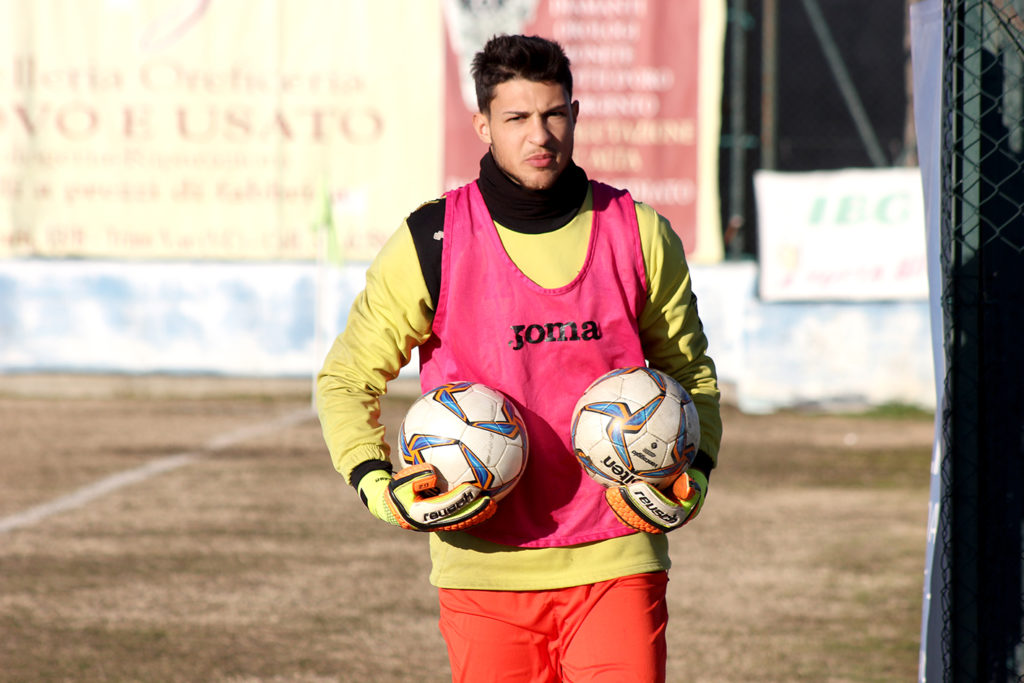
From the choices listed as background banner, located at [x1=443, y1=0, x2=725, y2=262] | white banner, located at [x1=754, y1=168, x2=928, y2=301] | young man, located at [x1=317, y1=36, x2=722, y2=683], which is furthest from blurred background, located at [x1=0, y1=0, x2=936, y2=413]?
young man, located at [x1=317, y1=36, x2=722, y2=683]

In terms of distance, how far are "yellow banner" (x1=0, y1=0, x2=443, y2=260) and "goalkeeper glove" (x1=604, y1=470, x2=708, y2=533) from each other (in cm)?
1495

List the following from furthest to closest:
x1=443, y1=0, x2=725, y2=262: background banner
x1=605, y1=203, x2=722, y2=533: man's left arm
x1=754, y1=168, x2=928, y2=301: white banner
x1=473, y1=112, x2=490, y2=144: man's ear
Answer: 1. x1=443, y1=0, x2=725, y2=262: background banner
2. x1=754, y1=168, x2=928, y2=301: white banner
3. x1=473, y1=112, x2=490, y2=144: man's ear
4. x1=605, y1=203, x2=722, y2=533: man's left arm

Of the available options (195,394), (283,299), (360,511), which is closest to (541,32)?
(283,299)

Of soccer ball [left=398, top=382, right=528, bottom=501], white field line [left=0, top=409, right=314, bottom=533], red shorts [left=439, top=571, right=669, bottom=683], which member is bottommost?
white field line [left=0, top=409, right=314, bottom=533]

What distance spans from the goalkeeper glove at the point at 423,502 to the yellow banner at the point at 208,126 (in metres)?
15.0

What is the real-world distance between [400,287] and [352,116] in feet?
49.9

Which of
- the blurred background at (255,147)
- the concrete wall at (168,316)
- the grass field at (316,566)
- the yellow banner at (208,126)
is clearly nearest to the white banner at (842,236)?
the grass field at (316,566)

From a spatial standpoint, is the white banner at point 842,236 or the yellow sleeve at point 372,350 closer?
the yellow sleeve at point 372,350

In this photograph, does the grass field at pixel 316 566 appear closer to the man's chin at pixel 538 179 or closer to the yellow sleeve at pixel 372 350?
the yellow sleeve at pixel 372 350

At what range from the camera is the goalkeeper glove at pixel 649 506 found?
314cm

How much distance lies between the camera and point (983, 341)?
4.17 m

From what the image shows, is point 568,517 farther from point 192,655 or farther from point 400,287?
point 192,655

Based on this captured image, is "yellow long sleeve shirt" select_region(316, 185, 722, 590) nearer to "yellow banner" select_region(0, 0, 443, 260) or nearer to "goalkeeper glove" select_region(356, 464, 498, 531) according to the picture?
"goalkeeper glove" select_region(356, 464, 498, 531)

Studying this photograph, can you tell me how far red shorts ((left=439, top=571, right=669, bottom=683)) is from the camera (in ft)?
10.7
